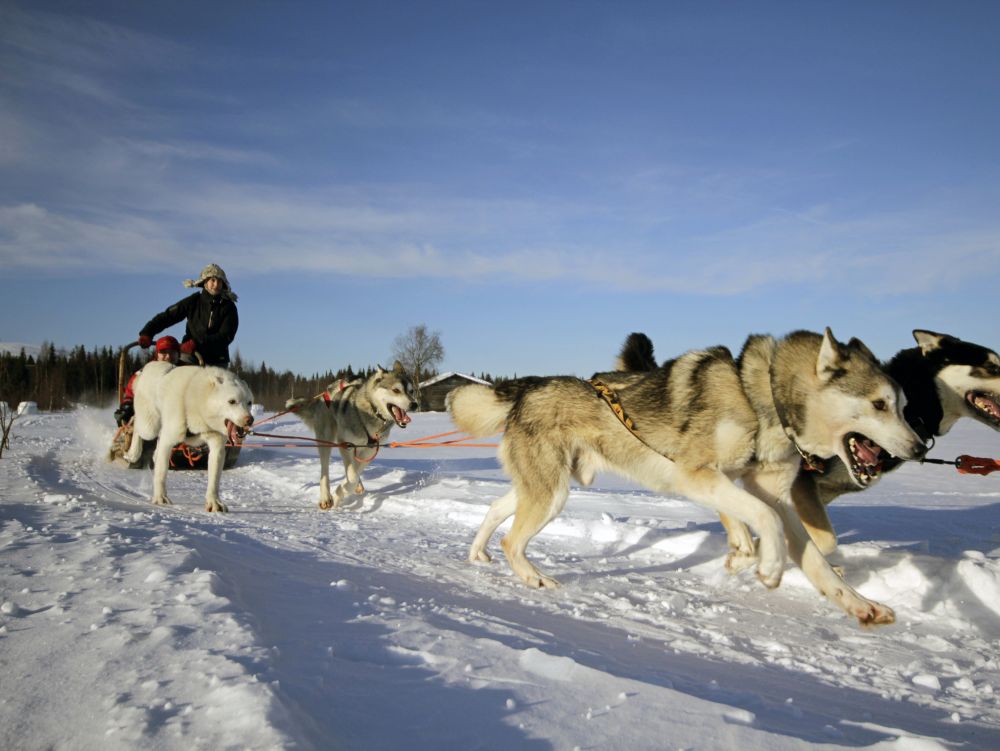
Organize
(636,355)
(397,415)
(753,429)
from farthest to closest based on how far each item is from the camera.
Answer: (397,415), (636,355), (753,429)

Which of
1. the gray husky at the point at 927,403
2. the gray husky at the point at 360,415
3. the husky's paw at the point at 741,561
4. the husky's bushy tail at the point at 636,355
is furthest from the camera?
the gray husky at the point at 360,415

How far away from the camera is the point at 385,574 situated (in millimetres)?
3992

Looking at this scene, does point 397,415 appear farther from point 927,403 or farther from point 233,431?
point 927,403

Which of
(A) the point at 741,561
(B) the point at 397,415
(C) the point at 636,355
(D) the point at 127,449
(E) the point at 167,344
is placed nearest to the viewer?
(A) the point at 741,561

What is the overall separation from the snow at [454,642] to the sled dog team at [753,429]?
337mm

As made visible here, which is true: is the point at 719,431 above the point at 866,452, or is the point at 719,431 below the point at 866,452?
above

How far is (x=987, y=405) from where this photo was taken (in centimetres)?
467

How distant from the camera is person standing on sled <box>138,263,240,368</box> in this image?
8242 millimetres

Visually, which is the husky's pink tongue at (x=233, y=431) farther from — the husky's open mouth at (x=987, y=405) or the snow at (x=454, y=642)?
the husky's open mouth at (x=987, y=405)

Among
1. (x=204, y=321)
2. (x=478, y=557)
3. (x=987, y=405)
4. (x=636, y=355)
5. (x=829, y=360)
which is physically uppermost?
(x=204, y=321)

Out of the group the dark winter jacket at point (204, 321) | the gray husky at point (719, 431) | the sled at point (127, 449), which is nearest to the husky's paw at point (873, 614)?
the gray husky at point (719, 431)

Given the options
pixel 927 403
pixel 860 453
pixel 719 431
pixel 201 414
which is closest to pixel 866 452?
pixel 860 453

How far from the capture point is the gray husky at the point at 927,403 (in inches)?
183

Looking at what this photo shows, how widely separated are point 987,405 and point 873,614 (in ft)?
7.26
